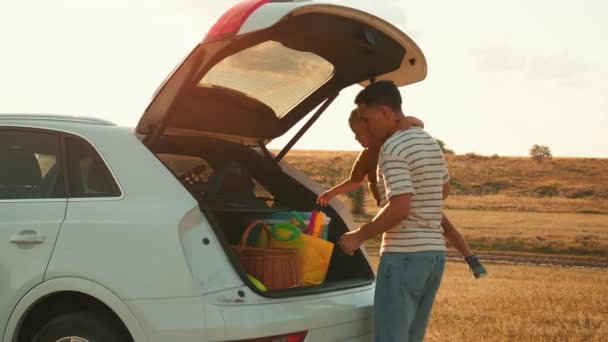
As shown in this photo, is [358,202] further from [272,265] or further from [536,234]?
[272,265]

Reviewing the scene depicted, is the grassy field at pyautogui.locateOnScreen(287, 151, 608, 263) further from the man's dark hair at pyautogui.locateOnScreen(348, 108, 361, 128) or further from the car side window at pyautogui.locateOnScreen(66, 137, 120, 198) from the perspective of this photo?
the car side window at pyautogui.locateOnScreen(66, 137, 120, 198)

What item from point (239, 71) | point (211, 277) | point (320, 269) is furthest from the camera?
point (239, 71)

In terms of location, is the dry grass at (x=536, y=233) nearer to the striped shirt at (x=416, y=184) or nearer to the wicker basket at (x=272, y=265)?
the wicker basket at (x=272, y=265)

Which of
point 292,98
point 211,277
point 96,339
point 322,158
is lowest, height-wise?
point 322,158

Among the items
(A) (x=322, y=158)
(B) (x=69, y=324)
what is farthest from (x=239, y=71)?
(A) (x=322, y=158)

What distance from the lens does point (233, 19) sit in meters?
4.22

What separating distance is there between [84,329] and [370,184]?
2.15m

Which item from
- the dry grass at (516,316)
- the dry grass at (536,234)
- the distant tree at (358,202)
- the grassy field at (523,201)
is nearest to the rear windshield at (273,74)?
the dry grass at (516,316)

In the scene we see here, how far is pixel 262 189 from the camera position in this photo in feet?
19.3

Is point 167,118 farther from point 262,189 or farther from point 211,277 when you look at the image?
point 262,189

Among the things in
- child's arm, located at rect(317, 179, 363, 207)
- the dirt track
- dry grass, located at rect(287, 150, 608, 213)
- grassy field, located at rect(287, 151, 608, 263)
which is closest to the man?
child's arm, located at rect(317, 179, 363, 207)

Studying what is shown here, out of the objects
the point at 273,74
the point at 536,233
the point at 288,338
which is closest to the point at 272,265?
the point at 288,338

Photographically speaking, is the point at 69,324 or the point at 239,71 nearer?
the point at 69,324

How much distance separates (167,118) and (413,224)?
4.57 ft
